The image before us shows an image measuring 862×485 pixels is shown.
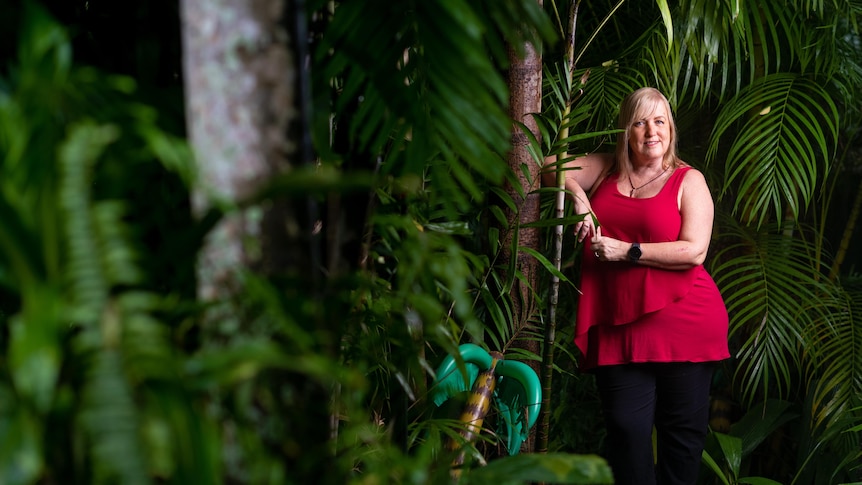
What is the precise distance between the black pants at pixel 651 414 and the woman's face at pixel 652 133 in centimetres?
50

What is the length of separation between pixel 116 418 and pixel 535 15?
44 cm

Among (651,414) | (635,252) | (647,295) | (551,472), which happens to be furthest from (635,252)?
(551,472)

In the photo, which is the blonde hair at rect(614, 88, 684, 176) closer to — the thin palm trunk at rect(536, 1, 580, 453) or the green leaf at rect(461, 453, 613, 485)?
the thin palm trunk at rect(536, 1, 580, 453)

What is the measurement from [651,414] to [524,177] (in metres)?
0.68

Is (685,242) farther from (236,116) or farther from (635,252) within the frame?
(236,116)

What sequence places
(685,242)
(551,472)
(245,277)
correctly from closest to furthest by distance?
(245,277) < (551,472) < (685,242)

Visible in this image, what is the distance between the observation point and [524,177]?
5.08 feet

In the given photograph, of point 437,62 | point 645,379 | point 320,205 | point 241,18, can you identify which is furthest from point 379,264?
point 645,379

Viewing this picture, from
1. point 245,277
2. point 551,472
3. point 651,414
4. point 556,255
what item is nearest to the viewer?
point 245,277

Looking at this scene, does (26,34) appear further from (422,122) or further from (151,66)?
(422,122)

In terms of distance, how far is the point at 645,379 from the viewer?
1.73 metres

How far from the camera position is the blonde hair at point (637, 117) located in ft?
→ 5.39

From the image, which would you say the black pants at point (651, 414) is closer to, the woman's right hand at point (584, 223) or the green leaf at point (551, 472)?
the woman's right hand at point (584, 223)

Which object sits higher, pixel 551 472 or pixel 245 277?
pixel 245 277
